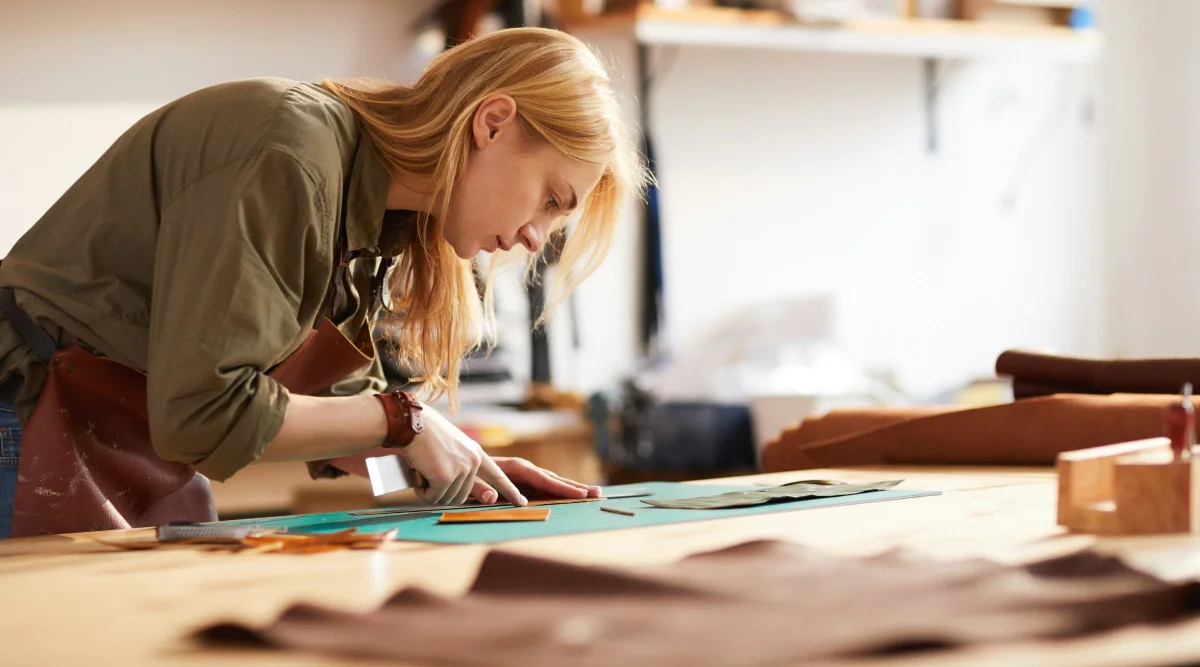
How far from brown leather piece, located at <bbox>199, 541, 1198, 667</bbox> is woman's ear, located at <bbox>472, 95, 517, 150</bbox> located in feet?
1.95

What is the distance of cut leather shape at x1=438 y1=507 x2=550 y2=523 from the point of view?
1150 millimetres

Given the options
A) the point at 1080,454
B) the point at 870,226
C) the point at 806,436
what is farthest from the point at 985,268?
the point at 1080,454

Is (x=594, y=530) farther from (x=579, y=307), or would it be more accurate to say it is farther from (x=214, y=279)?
(x=579, y=307)

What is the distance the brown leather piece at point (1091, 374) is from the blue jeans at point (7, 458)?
1.21 m

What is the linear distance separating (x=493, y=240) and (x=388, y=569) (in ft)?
1.91

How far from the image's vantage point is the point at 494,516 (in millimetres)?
1162

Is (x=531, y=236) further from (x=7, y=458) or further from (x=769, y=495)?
(x=7, y=458)

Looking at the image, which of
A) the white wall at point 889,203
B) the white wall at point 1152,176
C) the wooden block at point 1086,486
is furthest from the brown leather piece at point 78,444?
the white wall at point 1152,176

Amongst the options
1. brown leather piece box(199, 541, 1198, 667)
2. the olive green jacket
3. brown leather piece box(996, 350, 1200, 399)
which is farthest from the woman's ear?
brown leather piece box(996, 350, 1200, 399)

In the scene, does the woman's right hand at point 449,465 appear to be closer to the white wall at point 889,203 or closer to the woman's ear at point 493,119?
the woman's ear at point 493,119

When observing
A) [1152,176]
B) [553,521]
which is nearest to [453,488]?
[553,521]

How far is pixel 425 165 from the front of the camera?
4.29 feet

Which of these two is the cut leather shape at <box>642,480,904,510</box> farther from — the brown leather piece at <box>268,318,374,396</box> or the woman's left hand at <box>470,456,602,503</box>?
the brown leather piece at <box>268,318,374,396</box>

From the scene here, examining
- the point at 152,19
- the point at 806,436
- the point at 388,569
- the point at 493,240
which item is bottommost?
the point at 806,436
